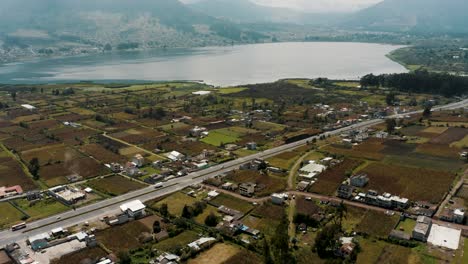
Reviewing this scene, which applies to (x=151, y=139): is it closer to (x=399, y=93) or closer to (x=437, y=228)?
(x=437, y=228)

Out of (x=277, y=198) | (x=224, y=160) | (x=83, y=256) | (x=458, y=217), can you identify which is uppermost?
(x=458, y=217)

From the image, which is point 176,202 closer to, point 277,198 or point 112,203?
point 112,203

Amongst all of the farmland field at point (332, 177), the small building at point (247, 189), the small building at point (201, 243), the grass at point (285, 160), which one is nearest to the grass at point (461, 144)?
the farmland field at point (332, 177)

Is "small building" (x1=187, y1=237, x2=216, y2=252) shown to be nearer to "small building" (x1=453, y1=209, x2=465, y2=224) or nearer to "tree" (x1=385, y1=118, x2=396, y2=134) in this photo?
"small building" (x1=453, y1=209, x2=465, y2=224)

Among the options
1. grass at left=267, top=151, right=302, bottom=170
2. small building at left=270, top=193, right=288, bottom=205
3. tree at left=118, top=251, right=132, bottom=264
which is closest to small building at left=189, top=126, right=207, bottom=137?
grass at left=267, top=151, right=302, bottom=170

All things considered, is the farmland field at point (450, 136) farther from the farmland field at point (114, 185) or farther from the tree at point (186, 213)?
the farmland field at point (114, 185)

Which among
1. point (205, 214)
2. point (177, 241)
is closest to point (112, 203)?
point (205, 214)

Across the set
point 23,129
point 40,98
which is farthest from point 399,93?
point 40,98

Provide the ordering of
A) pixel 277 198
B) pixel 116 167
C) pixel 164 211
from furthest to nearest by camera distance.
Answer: pixel 116 167 → pixel 277 198 → pixel 164 211
